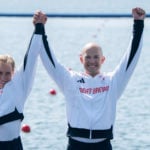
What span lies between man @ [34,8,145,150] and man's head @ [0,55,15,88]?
197mm

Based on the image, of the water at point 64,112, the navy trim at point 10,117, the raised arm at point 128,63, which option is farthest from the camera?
the water at point 64,112

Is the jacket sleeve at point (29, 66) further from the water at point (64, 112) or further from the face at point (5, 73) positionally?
the water at point (64, 112)

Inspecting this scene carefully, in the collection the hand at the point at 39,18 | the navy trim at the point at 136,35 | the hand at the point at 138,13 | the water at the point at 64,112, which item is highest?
the hand at the point at 138,13

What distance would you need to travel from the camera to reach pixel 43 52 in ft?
11.8

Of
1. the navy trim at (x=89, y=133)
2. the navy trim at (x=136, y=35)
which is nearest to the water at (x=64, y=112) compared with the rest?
→ the navy trim at (x=136, y=35)

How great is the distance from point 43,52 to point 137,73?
10932mm

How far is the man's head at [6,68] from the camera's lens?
3518 mm

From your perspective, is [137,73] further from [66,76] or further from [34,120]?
[66,76]

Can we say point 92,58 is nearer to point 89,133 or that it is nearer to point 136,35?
point 136,35

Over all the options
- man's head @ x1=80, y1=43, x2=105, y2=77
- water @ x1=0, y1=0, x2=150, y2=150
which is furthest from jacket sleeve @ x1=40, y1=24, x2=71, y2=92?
water @ x1=0, y1=0, x2=150, y2=150

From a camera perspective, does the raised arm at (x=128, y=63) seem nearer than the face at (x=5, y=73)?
No

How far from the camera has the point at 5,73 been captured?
3539 millimetres

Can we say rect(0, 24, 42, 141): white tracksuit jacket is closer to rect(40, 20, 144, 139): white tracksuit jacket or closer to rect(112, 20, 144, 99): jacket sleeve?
rect(40, 20, 144, 139): white tracksuit jacket
